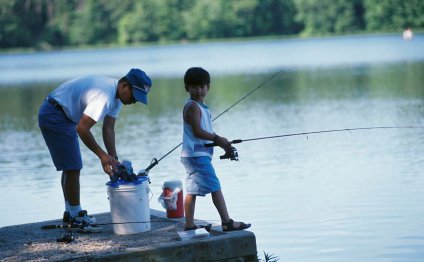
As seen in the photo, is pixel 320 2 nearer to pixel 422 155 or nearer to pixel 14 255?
pixel 422 155

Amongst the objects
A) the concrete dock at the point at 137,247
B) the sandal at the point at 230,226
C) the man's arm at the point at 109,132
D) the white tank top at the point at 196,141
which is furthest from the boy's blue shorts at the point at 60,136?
the sandal at the point at 230,226

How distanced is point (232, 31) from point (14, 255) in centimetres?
9638

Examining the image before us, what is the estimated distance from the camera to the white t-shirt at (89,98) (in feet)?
21.9

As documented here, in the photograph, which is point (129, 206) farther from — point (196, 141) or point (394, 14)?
point (394, 14)

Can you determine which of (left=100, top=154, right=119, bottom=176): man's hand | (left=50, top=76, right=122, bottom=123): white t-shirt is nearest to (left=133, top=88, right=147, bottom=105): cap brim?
(left=50, top=76, right=122, bottom=123): white t-shirt

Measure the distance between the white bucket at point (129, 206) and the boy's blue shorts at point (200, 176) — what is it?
13.3 inches

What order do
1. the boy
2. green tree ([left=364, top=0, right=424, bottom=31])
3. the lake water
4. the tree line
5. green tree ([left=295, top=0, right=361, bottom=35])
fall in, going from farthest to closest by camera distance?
1. the tree line
2. green tree ([left=295, top=0, right=361, bottom=35])
3. green tree ([left=364, top=0, right=424, bottom=31])
4. the lake water
5. the boy

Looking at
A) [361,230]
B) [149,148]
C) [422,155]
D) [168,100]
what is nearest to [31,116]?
[168,100]

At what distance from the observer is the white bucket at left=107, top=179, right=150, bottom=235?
22.4ft

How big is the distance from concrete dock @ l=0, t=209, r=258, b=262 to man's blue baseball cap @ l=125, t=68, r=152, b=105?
951mm

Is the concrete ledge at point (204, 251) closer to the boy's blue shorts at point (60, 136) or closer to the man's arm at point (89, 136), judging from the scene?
the man's arm at point (89, 136)

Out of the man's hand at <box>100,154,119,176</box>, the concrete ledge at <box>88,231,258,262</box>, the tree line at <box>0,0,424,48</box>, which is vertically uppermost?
the tree line at <box>0,0,424,48</box>

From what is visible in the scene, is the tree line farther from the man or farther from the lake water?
the man

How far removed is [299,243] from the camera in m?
7.66
